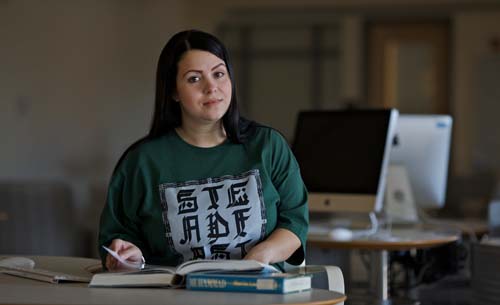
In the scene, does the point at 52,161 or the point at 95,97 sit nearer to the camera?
the point at 52,161

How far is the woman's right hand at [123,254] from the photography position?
89.7 inches

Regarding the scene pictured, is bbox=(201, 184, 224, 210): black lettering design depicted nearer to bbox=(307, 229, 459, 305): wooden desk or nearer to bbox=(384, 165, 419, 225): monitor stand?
bbox=(307, 229, 459, 305): wooden desk

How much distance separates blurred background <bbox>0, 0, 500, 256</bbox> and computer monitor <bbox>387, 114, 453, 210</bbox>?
2.85 metres

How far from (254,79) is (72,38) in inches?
162

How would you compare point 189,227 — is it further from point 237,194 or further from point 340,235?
point 340,235

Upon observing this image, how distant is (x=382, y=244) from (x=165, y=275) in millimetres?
1890

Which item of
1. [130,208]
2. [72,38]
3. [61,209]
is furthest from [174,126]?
[72,38]

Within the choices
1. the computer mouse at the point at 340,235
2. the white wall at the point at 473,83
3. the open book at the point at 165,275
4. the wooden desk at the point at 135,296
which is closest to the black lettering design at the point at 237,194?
the open book at the point at 165,275

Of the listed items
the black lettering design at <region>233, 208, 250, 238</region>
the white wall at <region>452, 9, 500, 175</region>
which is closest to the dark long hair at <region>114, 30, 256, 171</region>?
the black lettering design at <region>233, 208, 250, 238</region>

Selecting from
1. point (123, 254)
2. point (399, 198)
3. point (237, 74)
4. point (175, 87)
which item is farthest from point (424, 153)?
point (237, 74)

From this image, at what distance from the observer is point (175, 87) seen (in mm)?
2484

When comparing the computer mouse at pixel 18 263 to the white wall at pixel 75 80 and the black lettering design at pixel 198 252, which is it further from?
the white wall at pixel 75 80

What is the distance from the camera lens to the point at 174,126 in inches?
99.9

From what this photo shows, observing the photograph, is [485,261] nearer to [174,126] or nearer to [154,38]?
[174,126]
